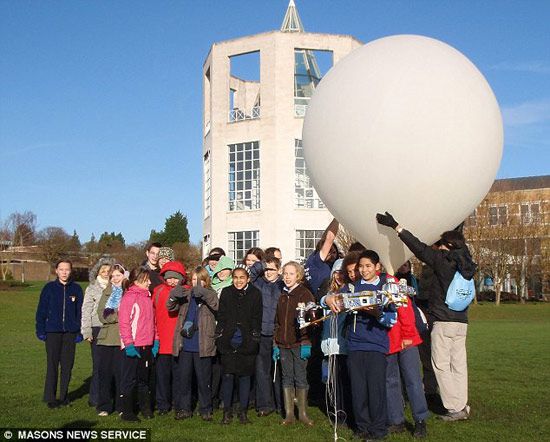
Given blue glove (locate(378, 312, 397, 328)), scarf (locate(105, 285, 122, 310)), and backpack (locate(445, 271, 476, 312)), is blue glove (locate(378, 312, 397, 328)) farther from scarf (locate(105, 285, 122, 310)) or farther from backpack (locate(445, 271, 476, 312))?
scarf (locate(105, 285, 122, 310))

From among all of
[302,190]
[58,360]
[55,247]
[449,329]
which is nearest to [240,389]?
[449,329]

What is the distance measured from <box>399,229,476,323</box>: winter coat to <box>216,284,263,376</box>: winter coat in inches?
76.1

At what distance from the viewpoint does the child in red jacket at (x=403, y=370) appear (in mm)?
6176

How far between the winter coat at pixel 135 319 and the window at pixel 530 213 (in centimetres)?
4539

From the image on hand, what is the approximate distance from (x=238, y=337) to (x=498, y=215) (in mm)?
43231

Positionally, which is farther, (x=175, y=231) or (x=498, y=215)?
(x=175, y=231)

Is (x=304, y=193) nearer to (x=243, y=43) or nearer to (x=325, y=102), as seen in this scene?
(x=243, y=43)

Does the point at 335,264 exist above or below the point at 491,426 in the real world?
above

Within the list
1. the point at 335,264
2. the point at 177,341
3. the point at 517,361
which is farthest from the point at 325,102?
the point at 517,361

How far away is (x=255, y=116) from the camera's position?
107ft

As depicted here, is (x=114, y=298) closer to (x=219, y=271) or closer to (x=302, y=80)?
(x=219, y=271)

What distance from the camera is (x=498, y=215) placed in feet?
153

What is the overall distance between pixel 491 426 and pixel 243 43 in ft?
91.5

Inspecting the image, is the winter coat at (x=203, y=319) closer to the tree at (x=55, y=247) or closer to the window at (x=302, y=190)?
the window at (x=302, y=190)
